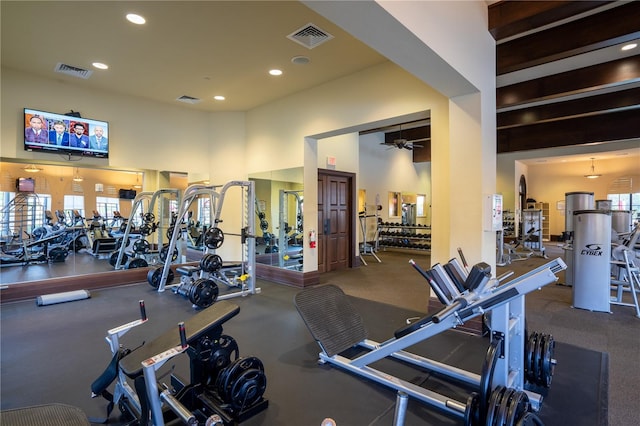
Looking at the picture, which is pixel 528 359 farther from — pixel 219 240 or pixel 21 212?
pixel 21 212

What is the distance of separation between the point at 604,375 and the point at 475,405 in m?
1.79

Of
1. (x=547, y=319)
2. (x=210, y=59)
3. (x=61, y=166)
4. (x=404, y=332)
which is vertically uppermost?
(x=210, y=59)

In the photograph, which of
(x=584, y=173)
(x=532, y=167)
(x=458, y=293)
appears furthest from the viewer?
(x=532, y=167)

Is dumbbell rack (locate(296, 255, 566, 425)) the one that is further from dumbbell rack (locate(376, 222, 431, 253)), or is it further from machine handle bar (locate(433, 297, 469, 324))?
dumbbell rack (locate(376, 222, 431, 253))

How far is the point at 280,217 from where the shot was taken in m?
6.26

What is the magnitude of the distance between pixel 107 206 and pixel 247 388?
556 cm

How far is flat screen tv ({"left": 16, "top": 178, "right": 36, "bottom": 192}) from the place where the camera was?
504cm

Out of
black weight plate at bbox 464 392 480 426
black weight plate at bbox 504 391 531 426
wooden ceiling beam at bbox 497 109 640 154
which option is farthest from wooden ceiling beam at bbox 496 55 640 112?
black weight plate at bbox 464 392 480 426

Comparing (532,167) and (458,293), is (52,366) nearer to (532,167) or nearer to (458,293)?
(458,293)

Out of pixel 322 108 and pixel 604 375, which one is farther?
pixel 322 108

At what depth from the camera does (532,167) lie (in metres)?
14.5

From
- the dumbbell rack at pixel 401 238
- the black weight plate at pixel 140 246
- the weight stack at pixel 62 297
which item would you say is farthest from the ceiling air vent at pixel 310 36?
the dumbbell rack at pixel 401 238

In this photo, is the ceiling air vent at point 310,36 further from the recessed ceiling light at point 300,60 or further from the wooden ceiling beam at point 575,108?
the wooden ceiling beam at point 575,108

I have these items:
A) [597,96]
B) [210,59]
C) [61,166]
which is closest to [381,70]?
[210,59]
